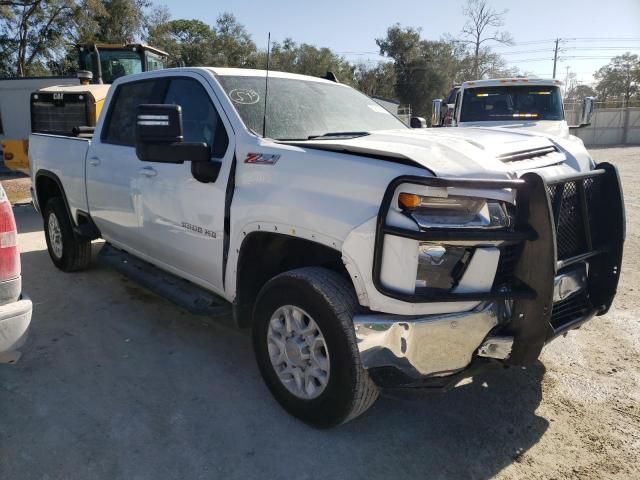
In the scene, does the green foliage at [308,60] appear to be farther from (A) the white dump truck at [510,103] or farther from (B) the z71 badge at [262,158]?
(B) the z71 badge at [262,158]

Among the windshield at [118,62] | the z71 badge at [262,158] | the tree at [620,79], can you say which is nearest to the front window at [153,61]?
the windshield at [118,62]

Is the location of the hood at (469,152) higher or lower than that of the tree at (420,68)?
lower

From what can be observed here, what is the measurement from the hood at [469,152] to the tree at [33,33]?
3022cm

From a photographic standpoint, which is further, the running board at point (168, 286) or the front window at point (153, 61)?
the front window at point (153, 61)

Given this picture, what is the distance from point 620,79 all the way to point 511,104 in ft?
189

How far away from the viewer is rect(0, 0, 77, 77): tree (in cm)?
2727

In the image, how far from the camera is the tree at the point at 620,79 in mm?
53438

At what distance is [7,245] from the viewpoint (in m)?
2.71

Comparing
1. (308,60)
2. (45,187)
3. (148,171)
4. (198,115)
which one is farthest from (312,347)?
(308,60)

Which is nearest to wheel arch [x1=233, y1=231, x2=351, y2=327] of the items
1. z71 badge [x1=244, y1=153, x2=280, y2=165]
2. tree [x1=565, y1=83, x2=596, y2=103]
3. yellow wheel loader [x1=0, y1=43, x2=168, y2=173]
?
z71 badge [x1=244, y1=153, x2=280, y2=165]

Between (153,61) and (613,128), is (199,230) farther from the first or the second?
(613,128)

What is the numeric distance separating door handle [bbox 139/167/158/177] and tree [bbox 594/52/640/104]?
59.6 metres

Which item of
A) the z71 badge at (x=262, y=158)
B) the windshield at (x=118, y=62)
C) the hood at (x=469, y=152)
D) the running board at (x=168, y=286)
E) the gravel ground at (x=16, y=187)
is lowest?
the gravel ground at (x=16, y=187)

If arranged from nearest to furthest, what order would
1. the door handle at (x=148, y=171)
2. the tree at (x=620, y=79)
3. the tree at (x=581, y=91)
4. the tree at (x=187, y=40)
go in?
1. the door handle at (x=148, y=171)
2. the tree at (x=187, y=40)
3. the tree at (x=620, y=79)
4. the tree at (x=581, y=91)
